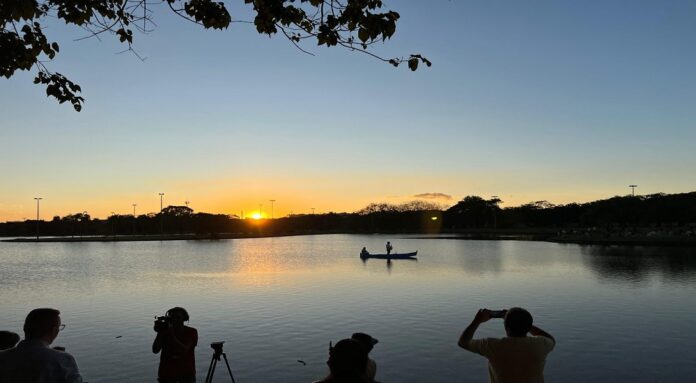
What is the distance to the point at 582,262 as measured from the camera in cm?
5175

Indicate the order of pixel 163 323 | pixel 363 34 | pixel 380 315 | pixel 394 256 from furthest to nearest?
pixel 394 256 → pixel 380 315 → pixel 163 323 → pixel 363 34

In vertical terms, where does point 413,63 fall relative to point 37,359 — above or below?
above

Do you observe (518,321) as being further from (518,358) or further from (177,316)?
(177,316)

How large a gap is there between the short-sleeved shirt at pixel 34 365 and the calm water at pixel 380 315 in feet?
32.0

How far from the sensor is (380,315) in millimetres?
22594

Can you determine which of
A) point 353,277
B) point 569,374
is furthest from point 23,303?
point 569,374

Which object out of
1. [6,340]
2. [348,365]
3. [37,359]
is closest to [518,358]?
[348,365]

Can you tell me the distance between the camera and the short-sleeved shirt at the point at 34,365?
394 centimetres

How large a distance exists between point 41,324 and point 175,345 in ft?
11.7

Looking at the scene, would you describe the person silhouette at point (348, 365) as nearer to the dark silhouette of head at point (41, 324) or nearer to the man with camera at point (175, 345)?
the dark silhouette of head at point (41, 324)

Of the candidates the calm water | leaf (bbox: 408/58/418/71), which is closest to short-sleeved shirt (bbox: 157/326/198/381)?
leaf (bbox: 408/58/418/71)

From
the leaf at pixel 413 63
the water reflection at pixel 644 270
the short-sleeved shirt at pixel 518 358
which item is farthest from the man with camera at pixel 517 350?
the water reflection at pixel 644 270

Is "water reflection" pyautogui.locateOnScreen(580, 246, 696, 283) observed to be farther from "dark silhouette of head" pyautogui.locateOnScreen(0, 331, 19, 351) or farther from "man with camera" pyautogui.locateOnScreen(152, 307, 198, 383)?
"dark silhouette of head" pyautogui.locateOnScreen(0, 331, 19, 351)

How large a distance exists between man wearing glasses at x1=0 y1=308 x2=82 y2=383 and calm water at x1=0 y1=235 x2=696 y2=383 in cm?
974
